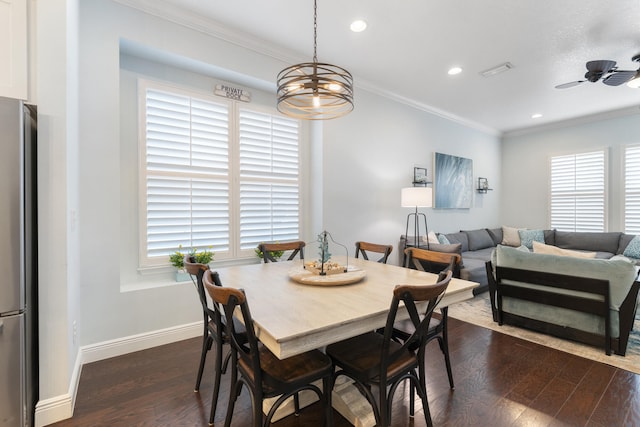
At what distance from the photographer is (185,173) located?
2.98m

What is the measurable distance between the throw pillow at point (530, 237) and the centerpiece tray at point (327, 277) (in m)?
5.40

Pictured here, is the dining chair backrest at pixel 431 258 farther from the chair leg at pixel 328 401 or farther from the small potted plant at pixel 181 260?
the small potted plant at pixel 181 260

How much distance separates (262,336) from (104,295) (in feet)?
6.24

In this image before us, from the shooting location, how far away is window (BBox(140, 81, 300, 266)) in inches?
111

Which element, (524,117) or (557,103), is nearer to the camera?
(557,103)

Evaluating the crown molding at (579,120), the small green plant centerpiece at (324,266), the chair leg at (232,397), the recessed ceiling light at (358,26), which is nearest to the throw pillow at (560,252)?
the small green plant centerpiece at (324,266)

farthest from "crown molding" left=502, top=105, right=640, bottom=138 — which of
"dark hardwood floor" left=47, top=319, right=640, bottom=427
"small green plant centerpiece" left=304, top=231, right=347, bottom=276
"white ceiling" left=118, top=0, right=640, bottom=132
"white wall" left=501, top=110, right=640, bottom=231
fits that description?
"small green plant centerpiece" left=304, top=231, right=347, bottom=276

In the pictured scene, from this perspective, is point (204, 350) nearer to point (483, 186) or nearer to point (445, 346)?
point (445, 346)

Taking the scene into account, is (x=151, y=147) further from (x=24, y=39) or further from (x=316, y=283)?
(x=316, y=283)

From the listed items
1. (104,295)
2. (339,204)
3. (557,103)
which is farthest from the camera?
(557,103)

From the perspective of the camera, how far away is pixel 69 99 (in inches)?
72.2

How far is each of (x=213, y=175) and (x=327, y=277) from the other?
74.9 inches

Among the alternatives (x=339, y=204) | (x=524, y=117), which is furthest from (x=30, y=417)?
(x=524, y=117)

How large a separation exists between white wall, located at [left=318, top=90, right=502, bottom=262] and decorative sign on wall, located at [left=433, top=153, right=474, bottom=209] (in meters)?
0.14
